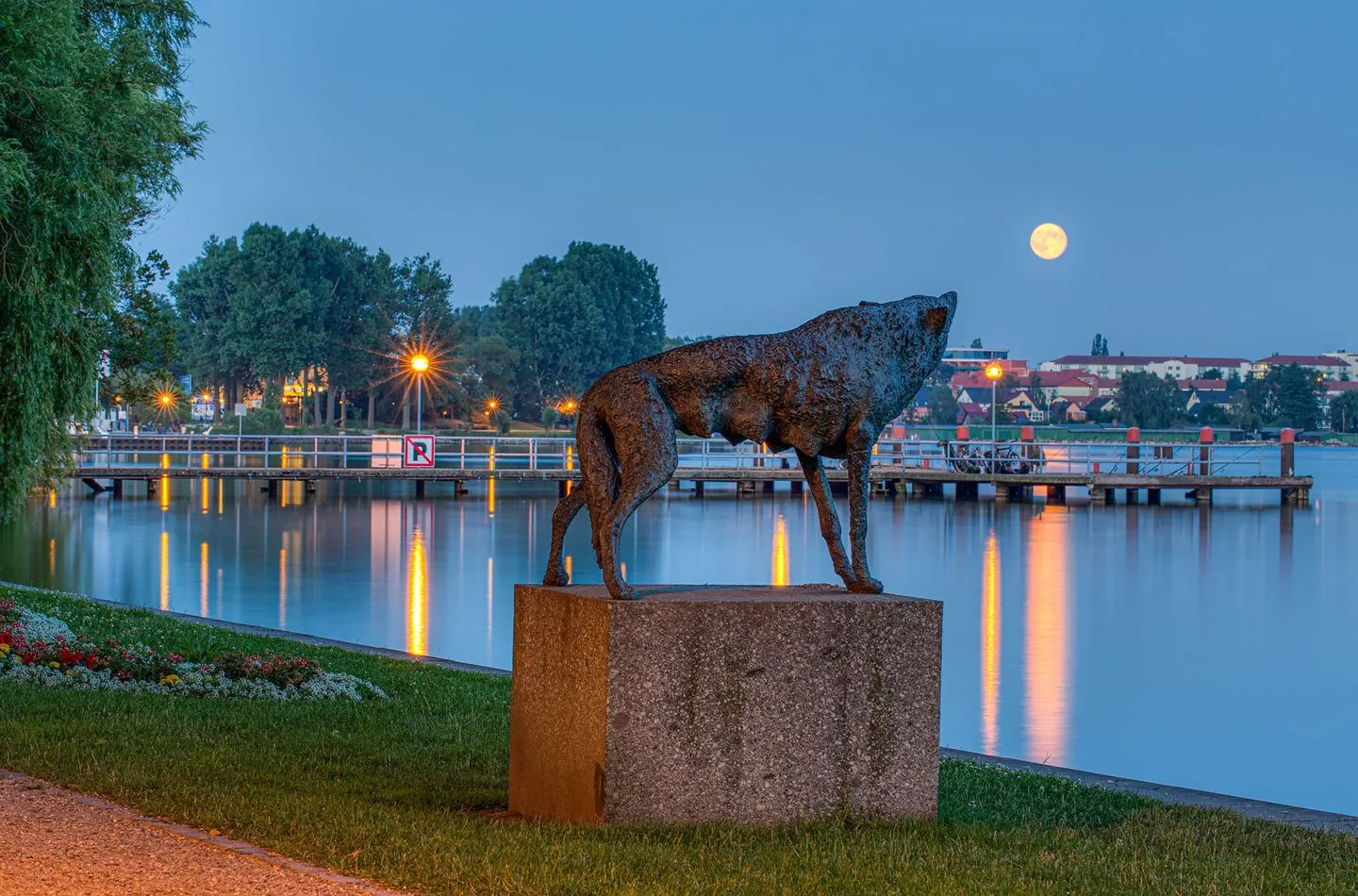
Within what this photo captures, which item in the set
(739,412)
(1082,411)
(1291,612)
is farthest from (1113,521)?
(1082,411)

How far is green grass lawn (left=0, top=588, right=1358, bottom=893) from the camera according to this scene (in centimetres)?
649

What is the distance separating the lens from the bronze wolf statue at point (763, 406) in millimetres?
7949

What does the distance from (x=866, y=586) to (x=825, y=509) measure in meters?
0.52

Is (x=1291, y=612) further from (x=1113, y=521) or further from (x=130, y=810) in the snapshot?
(x=130, y=810)

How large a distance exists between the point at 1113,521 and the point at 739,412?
37.6m

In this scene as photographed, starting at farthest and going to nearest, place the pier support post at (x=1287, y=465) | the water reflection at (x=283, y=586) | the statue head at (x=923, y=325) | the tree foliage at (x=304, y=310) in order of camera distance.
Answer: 1. the tree foliage at (x=304, y=310)
2. the pier support post at (x=1287, y=465)
3. the water reflection at (x=283, y=586)
4. the statue head at (x=923, y=325)

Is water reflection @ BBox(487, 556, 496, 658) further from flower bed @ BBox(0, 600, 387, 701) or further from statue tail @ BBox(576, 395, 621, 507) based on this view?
statue tail @ BBox(576, 395, 621, 507)

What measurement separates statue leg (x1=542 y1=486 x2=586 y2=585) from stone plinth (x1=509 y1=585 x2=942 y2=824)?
38 centimetres

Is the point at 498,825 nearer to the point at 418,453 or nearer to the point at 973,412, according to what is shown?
the point at 418,453

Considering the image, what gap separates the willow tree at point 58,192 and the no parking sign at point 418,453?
32.4 m

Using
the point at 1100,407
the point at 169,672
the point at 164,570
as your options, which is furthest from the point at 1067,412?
the point at 169,672

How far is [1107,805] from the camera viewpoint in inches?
371

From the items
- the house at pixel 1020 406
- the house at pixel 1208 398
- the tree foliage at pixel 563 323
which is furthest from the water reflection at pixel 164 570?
the house at pixel 1208 398

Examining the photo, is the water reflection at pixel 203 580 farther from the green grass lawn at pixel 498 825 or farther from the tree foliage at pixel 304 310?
the tree foliage at pixel 304 310
